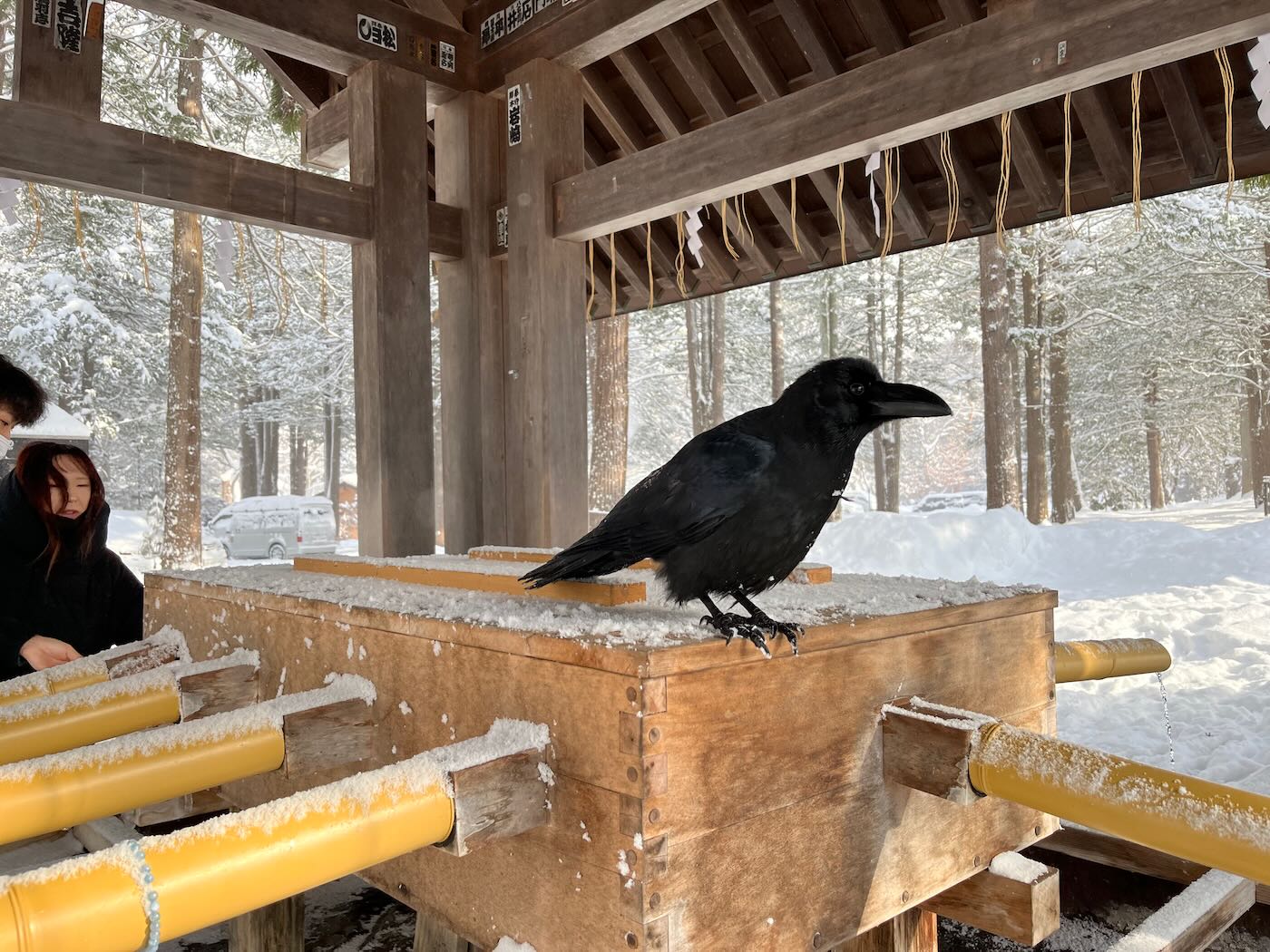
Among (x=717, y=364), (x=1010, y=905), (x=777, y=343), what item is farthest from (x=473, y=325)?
(x=777, y=343)

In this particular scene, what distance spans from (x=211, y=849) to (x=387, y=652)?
0.65 metres

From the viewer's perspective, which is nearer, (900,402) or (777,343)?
(900,402)

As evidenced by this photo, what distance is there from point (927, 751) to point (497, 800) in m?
0.73

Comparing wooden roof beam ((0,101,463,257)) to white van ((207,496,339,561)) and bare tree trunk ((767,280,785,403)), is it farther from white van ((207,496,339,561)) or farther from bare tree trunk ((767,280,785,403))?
Result: white van ((207,496,339,561))

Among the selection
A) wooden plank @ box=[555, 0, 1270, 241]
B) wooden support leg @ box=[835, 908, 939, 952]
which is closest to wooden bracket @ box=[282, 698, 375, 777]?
wooden support leg @ box=[835, 908, 939, 952]

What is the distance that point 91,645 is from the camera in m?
3.27

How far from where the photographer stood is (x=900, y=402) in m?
Result: 1.45

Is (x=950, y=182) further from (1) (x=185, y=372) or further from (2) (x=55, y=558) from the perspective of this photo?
(1) (x=185, y=372)

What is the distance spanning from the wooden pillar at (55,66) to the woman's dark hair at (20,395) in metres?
1.07

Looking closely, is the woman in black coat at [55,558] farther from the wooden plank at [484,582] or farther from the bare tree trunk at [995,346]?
the bare tree trunk at [995,346]

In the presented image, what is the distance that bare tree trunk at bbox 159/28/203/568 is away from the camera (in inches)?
456

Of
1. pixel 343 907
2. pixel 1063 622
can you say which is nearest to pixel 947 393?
pixel 1063 622

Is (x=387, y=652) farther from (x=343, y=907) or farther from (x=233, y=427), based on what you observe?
(x=233, y=427)

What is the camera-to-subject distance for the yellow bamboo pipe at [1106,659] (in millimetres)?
2047
